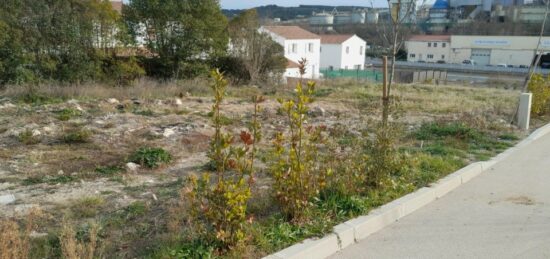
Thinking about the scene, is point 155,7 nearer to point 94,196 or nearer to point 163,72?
point 163,72

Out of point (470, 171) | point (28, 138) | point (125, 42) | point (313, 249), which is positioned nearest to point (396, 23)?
point (470, 171)

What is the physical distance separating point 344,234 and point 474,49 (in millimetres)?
78593

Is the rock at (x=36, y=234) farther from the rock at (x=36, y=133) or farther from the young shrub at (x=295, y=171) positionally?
the rock at (x=36, y=133)

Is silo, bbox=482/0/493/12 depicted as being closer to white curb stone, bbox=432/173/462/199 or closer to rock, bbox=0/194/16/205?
white curb stone, bbox=432/173/462/199

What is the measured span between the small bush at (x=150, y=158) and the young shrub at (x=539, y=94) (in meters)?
11.0

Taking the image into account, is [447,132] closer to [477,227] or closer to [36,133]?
[477,227]

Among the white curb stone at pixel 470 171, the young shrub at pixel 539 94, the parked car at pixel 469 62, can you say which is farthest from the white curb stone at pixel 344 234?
the parked car at pixel 469 62

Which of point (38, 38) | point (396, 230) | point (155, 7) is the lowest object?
point (396, 230)

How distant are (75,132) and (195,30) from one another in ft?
43.7

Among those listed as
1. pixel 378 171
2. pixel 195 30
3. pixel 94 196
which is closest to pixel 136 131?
pixel 94 196

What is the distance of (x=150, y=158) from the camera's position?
6.57 m

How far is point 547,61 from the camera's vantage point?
198 feet

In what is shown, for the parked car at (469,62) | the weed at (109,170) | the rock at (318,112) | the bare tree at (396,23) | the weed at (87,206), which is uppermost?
the parked car at (469,62)

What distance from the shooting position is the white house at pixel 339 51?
192ft
